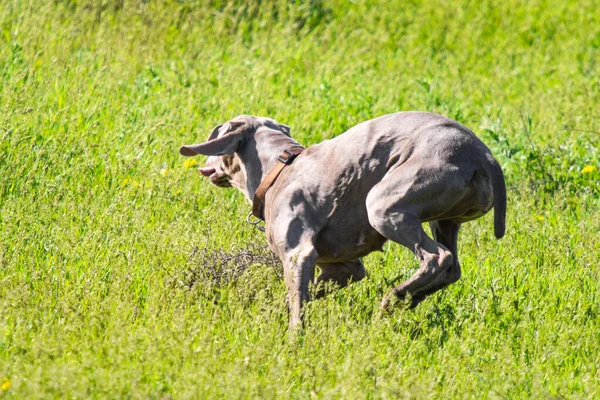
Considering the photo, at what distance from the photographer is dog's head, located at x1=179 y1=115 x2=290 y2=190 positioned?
582cm

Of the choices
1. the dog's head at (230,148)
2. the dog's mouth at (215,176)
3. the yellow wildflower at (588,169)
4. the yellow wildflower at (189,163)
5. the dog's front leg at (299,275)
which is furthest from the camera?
the yellow wildflower at (588,169)

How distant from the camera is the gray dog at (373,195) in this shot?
193 inches

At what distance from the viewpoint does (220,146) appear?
230 inches

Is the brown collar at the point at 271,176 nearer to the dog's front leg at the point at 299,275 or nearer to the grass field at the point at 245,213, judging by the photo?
the grass field at the point at 245,213

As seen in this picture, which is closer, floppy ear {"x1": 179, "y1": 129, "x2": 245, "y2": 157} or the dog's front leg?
the dog's front leg

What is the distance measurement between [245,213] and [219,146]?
114 centimetres

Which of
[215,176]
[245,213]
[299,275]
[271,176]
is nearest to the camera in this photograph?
[299,275]

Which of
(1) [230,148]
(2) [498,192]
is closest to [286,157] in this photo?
(1) [230,148]

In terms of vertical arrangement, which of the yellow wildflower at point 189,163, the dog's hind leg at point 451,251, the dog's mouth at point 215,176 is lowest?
the yellow wildflower at point 189,163

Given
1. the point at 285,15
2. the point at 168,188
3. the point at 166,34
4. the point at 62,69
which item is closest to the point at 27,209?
the point at 168,188

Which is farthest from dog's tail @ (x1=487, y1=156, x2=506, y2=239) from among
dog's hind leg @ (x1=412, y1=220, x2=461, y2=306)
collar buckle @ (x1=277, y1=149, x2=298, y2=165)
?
collar buckle @ (x1=277, y1=149, x2=298, y2=165)

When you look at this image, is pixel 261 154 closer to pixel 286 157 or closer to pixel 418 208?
pixel 286 157

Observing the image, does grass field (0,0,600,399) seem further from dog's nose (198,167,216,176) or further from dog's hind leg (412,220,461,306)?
dog's nose (198,167,216,176)

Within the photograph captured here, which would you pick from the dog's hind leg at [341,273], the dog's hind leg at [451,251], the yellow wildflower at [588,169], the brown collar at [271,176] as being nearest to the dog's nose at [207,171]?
the brown collar at [271,176]
